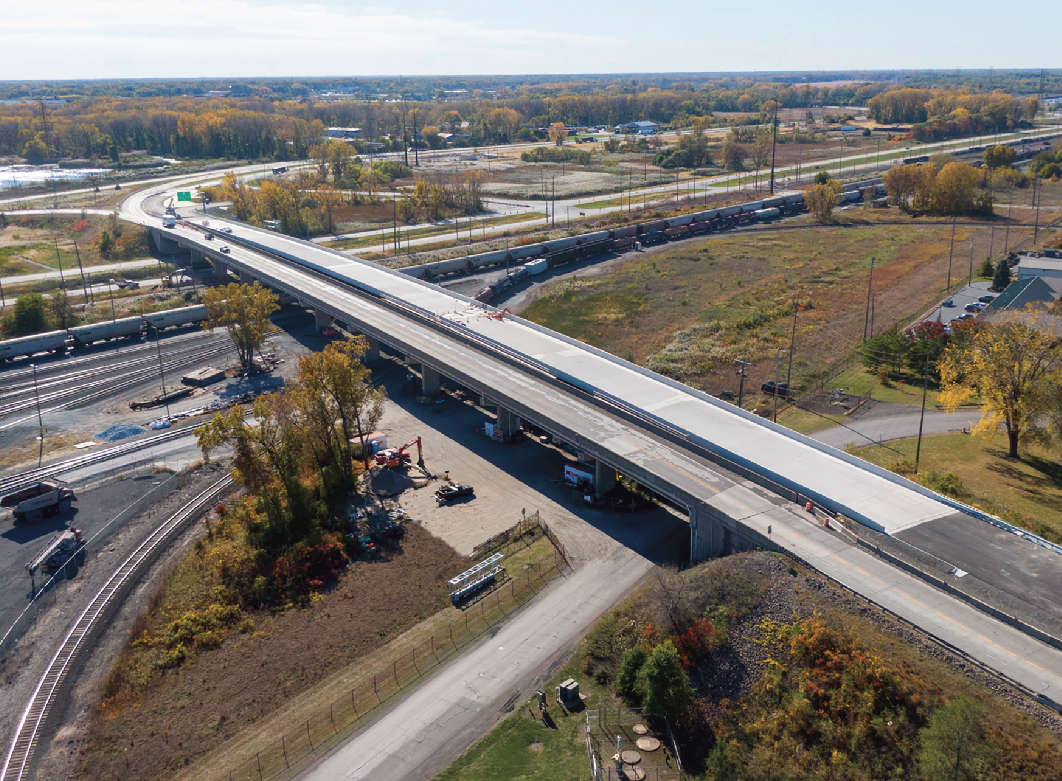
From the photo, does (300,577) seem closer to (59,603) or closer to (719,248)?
(59,603)

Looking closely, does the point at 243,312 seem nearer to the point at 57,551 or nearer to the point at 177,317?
the point at 177,317

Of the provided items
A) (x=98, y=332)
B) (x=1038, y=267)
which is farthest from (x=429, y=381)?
(x=1038, y=267)

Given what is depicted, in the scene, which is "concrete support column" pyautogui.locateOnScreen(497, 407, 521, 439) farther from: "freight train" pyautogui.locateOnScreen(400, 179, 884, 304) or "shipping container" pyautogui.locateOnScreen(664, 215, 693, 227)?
"shipping container" pyautogui.locateOnScreen(664, 215, 693, 227)

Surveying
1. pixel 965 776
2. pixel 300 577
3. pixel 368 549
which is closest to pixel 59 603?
pixel 300 577

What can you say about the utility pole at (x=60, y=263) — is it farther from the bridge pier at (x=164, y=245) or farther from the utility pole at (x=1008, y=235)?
the utility pole at (x=1008, y=235)

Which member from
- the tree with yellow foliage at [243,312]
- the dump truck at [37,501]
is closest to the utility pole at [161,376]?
the tree with yellow foliage at [243,312]

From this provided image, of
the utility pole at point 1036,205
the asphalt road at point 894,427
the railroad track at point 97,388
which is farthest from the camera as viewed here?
the utility pole at point 1036,205
